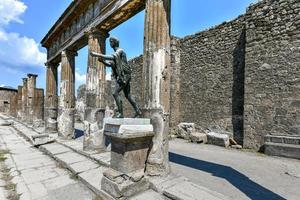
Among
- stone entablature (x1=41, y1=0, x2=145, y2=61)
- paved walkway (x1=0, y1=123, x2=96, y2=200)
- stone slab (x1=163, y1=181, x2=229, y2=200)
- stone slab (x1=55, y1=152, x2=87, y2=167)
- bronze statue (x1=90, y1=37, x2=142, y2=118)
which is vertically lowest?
paved walkway (x1=0, y1=123, x2=96, y2=200)


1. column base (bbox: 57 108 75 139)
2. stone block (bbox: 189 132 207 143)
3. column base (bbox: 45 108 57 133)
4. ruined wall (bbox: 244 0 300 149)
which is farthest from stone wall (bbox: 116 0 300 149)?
column base (bbox: 45 108 57 133)

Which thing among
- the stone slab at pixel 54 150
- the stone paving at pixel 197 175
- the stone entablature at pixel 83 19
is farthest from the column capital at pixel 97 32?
the stone slab at pixel 54 150

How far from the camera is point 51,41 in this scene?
10969mm

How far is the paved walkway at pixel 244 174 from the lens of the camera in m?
3.41

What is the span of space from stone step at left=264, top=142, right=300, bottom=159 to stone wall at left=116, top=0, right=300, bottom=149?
0.62 metres

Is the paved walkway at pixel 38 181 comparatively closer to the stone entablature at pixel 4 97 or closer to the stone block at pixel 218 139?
the stone block at pixel 218 139

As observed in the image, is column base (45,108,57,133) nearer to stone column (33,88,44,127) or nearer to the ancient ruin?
the ancient ruin

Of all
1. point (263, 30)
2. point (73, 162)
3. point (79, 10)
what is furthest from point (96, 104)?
point (263, 30)

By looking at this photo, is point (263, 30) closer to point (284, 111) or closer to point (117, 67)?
point (284, 111)

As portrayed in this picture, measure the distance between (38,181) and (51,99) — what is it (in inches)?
280

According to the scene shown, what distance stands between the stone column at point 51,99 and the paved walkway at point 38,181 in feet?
14.1

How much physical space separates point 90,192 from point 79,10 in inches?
242

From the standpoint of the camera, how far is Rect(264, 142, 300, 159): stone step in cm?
575

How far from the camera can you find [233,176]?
14.0 feet
